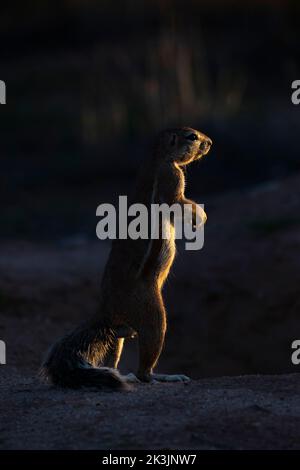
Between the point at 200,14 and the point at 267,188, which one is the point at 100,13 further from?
the point at 267,188

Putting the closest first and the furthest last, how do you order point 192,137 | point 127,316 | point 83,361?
point 83,361
point 127,316
point 192,137

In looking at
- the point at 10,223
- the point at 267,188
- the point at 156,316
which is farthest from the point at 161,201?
the point at 10,223

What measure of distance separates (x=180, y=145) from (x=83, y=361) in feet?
6.06

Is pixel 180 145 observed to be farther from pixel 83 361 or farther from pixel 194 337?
pixel 194 337

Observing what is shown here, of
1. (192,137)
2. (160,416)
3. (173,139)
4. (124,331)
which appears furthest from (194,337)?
(160,416)

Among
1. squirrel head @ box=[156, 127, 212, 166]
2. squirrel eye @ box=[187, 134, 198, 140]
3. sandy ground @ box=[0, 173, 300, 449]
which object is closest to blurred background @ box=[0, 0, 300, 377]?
sandy ground @ box=[0, 173, 300, 449]

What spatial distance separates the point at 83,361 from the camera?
6.91m

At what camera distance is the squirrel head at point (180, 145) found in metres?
7.71

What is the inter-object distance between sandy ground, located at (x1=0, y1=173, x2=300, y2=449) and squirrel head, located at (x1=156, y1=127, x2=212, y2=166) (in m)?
1.61

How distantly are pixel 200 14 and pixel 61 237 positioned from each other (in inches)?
586

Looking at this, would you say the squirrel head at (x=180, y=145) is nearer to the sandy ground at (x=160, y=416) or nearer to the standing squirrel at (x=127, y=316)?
the standing squirrel at (x=127, y=316)

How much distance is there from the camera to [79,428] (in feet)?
19.0

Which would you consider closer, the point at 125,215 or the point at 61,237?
the point at 125,215

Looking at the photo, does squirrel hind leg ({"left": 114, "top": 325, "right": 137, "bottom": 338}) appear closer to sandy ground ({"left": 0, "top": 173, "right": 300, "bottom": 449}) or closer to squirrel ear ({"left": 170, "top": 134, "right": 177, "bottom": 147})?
sandy ground ({"left": 0, "top": 173, "right": 300, "bottom": 449})
